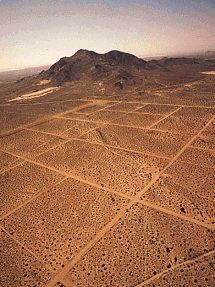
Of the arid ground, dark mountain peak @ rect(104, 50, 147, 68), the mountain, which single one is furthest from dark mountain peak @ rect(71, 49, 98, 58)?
the arid ground

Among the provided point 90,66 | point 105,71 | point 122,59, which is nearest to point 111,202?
point 105,71

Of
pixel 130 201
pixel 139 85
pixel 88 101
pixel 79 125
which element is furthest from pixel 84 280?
pixel 139 85

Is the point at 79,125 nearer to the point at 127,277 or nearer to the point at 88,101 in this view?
the point at 88,101

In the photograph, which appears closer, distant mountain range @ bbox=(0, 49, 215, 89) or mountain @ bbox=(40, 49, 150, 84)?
distant mountain range @ bbox=(0, 49, 215, 89)

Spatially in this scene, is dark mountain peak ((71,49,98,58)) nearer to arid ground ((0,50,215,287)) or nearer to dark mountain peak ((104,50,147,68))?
dark mountain peak ((104,50,147,68))

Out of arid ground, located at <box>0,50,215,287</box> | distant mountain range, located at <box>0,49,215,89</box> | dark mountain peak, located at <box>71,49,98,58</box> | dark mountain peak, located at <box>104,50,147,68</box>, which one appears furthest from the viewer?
dark mountain peak, located at <box>71,49,98,58</box>

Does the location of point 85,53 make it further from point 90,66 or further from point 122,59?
point 122,59

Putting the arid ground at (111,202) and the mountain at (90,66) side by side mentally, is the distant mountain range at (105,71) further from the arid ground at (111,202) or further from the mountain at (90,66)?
the arid ground at (111,202)

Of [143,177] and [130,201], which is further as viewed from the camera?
[143,177]
